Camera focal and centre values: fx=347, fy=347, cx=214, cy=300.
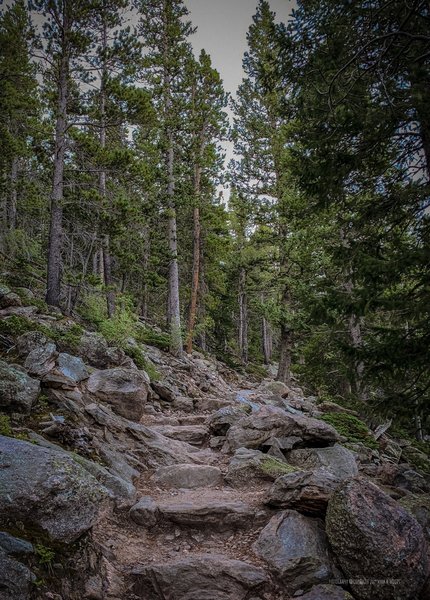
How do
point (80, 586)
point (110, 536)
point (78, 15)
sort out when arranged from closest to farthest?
point (80, 586), point (110, 536), point (78, 15)

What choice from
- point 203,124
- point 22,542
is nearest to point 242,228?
point 203,124

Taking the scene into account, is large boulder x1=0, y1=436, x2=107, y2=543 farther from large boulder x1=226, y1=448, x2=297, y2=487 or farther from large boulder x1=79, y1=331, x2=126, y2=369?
large boulder x1=79, y1=331, x2=126, y2=369

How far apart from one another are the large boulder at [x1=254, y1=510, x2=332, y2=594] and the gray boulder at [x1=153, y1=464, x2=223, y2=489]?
1.96 meters

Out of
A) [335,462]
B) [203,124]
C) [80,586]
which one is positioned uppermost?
[203,124]

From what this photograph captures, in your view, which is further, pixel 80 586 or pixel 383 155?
pixel 383 155

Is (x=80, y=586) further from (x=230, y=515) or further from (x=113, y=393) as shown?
(x=113, y=393)

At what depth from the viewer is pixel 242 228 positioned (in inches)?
1236

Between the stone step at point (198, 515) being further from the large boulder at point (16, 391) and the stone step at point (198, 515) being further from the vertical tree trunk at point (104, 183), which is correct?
the vertical tree trunk at point (104, 183)

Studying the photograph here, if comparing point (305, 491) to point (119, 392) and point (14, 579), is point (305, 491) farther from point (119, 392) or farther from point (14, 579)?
point (119, 392)

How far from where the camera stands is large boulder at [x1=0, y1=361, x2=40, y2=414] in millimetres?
5438

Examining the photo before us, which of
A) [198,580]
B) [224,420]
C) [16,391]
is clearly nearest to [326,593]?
[198,580]

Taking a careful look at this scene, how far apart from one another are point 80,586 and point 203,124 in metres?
20.3

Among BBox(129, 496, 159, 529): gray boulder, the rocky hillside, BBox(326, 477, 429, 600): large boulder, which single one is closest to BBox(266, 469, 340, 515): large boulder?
the rocky hillside

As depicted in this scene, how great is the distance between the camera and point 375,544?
4.19m
